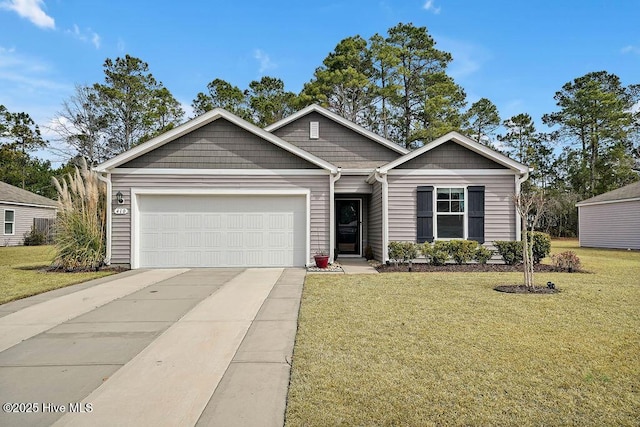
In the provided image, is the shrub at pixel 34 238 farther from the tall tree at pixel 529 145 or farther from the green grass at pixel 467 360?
the tall tree at pixel 529 145

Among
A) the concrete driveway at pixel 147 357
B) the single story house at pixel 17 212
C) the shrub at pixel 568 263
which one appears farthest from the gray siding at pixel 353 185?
the single story house at pixel 17 212

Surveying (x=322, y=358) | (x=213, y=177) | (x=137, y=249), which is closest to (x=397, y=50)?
(x=213, y=177)

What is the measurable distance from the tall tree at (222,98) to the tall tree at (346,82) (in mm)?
5782

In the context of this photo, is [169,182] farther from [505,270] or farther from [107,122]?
[107,122]

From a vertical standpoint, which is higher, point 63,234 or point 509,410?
point 63,234

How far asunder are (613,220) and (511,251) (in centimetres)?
1317

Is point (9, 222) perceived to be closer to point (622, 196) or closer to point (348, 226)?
point (348, 226)

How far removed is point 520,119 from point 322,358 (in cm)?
4224

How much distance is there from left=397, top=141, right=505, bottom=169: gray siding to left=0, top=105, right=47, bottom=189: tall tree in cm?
4103

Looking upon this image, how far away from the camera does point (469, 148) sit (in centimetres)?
1251

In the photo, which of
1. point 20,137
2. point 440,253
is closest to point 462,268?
point 440,253

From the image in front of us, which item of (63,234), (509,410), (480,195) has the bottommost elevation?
(509,410)

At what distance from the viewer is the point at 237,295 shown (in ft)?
25.0

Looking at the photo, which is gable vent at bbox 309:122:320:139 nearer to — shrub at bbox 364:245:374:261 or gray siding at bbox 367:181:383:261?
gray siding at bbox 367:181:383:261
